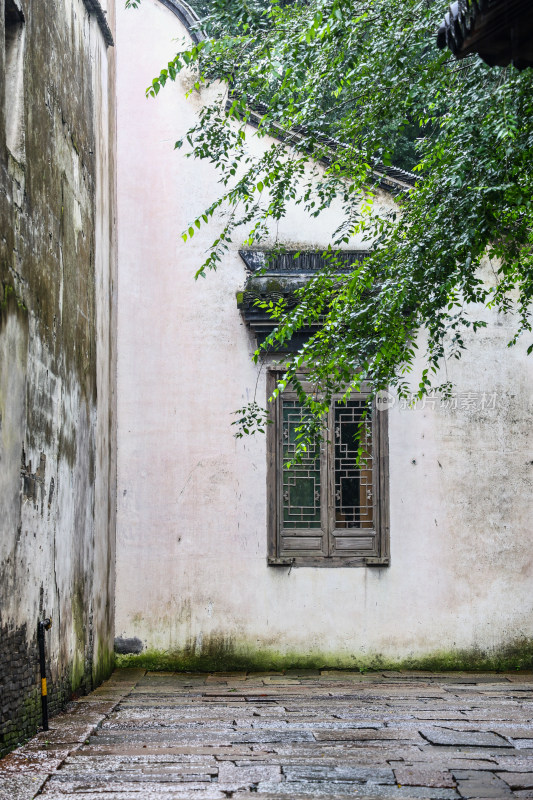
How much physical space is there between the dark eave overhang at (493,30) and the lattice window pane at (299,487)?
641 centimetres

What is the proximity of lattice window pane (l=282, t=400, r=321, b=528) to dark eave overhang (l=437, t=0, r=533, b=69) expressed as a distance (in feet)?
21.0

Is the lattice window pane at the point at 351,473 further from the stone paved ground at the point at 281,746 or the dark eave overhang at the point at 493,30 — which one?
the dark eave overhang at the point at 493,30

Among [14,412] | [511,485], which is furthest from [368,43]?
[511,485]

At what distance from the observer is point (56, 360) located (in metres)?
6.69

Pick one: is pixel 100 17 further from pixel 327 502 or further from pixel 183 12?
pixel 327 502

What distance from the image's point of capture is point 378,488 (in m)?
9.93

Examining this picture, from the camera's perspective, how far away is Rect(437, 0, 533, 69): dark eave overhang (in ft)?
11.0

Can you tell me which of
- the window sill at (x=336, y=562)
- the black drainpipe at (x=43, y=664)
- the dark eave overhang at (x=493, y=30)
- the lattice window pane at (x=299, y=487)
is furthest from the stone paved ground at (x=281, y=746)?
the dark eave overhang at (x=493, y=30)

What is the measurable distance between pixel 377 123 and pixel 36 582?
4.05m

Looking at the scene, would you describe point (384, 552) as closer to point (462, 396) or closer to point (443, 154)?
point (462, 396)

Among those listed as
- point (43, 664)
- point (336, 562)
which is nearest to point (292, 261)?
point (336, 562)

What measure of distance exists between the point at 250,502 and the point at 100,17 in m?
4.85

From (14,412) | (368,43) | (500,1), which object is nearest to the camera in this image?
(500,1)

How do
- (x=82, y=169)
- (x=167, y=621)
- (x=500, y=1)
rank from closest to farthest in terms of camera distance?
(x=500, y=1) → (x=82, y=169) → (x=167, y=621)
